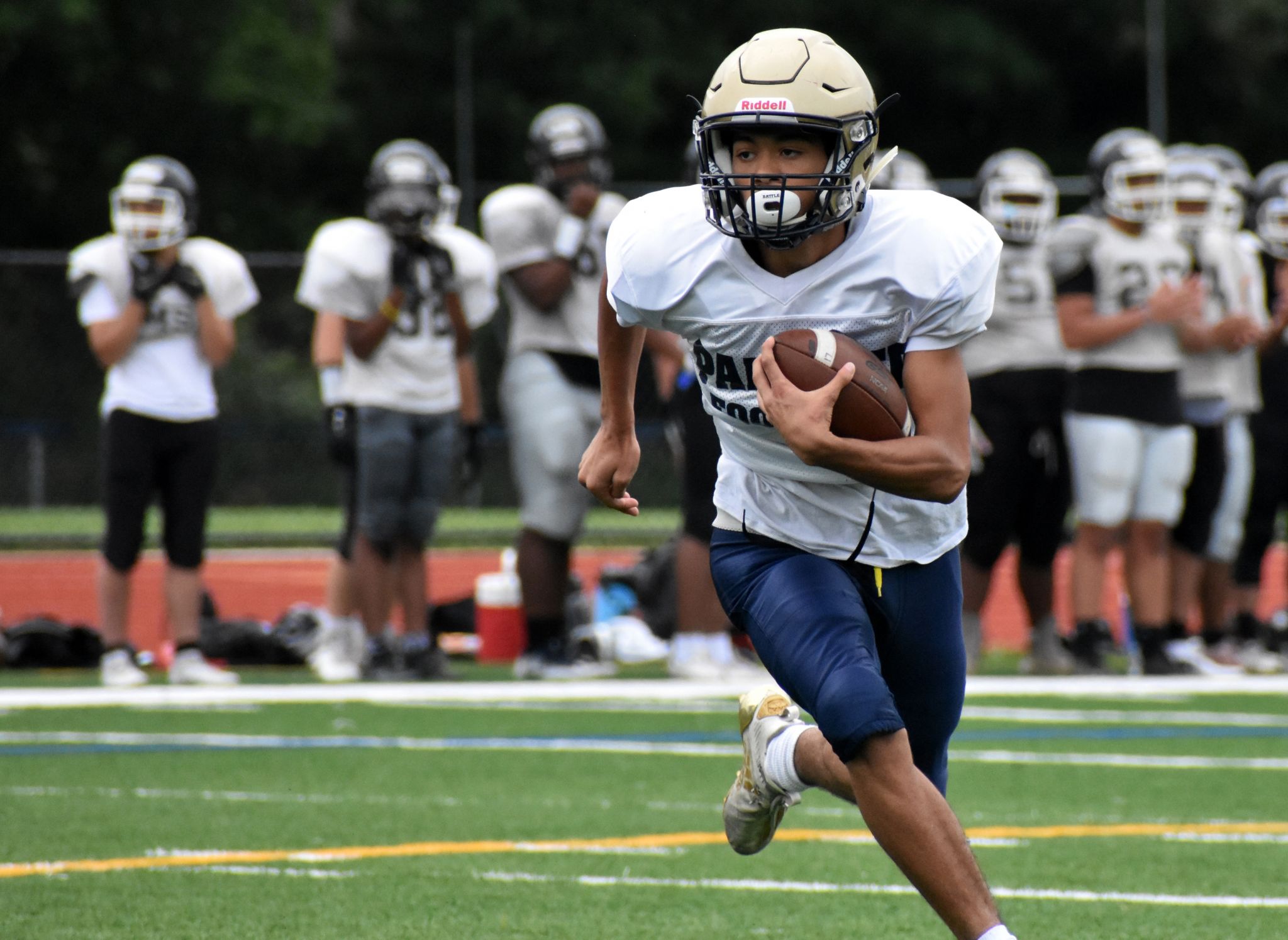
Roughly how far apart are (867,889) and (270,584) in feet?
35.7

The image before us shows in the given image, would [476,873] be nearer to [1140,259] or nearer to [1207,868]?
[1207,868]

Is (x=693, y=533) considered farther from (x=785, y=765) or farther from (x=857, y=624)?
(x=857, y=624)

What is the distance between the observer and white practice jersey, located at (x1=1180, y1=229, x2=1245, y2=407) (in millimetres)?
8961

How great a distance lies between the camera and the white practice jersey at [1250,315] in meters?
9.16

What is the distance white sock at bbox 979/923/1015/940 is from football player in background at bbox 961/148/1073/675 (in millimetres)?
5237

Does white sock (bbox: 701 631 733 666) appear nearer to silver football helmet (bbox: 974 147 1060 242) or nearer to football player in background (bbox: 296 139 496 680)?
football player in background (bbox: 296 139 496 680)

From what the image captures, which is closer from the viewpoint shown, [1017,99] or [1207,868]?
[1207,868]

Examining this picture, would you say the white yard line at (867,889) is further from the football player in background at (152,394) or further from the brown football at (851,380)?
the football player in background at (152,394)

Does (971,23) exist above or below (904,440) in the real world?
above

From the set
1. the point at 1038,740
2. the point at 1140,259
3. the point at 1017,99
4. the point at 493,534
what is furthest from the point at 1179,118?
the point at 1038,740

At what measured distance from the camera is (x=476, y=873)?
465cm

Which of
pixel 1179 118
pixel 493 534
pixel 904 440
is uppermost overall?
pixel 1179 118

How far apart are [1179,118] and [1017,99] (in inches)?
95.5

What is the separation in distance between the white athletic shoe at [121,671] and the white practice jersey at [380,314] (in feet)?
4.43
